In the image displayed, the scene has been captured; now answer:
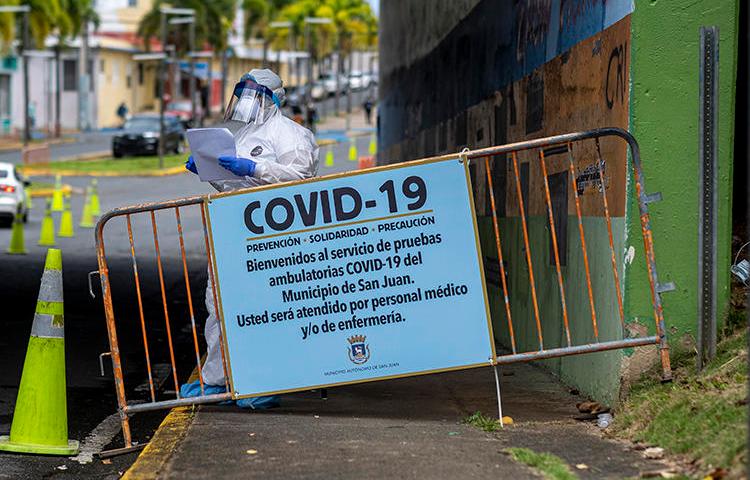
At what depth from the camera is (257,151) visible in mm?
8086

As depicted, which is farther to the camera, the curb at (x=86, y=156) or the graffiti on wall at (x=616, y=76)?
the curb at (x=86, y=156)

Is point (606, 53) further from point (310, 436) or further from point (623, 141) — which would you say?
point (310, 436)

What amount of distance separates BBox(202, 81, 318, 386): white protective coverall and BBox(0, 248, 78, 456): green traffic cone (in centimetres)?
90

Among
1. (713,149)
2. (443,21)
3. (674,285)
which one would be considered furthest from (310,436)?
(443,21)

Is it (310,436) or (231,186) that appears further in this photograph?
(231,186)

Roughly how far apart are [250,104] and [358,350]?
6.09ft

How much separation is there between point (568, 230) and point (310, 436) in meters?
2.47

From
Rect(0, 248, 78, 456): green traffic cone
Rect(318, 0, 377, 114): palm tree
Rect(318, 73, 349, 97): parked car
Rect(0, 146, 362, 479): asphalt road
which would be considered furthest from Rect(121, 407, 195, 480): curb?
Rect(318, 73, 349, 97): parked car

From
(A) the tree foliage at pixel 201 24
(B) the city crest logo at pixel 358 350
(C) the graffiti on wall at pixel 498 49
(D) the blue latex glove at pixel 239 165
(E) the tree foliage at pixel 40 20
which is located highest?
(A) the tree foliage at pixel 201 24

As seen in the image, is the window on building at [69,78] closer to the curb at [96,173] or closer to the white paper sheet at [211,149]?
the curb at [96,173]

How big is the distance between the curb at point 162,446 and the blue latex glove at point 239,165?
138 cm

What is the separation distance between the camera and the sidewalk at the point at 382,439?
236 inches

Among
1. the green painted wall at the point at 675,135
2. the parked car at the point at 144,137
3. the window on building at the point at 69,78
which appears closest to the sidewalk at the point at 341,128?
the parked car at the point at 144,137

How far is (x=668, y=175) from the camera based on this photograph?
23.4 ft
